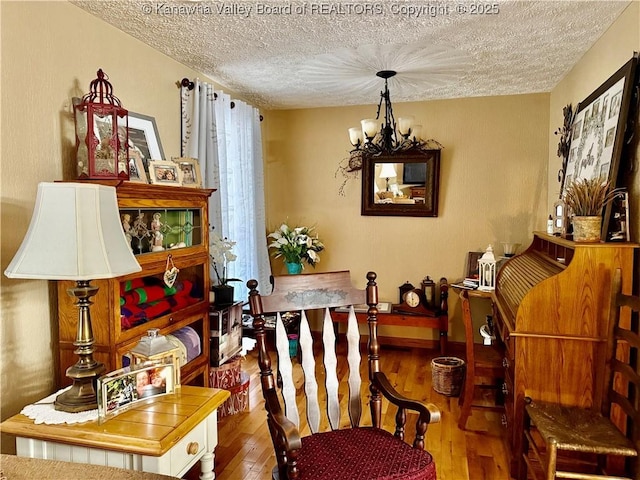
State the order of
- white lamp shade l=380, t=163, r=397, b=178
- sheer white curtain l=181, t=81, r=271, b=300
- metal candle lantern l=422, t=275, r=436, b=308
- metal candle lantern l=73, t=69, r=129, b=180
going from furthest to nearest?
1. white lamp shade l=380, t=163, r=397, b=178
2. metal candle lantern l=422, t=275, r=436, b=308
3. sheer white curtain l=181, t=81, r=271, b=300
4. metal candle lantern l=73, t=69, r=129, b=180

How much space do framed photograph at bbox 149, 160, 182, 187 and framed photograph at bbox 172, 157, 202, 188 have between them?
59 millimetres

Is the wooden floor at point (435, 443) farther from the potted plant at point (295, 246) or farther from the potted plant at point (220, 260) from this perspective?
the potted plant at point (295, 246)

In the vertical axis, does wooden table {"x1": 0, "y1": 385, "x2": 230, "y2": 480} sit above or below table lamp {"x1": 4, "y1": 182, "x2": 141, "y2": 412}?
below

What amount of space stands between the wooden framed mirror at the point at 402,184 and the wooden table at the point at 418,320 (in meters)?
0.99

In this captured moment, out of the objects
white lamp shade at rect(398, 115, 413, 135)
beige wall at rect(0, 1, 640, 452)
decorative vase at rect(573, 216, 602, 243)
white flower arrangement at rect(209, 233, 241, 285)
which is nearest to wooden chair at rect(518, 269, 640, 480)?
decorative vase at rect(573, 216, 602, 243)

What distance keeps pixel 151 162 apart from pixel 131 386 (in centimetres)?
127

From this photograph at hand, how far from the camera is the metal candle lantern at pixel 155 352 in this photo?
180cm

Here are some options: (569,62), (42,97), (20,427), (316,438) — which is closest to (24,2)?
(42,97)

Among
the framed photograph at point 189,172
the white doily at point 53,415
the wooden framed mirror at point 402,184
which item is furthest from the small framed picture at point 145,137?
the wooden framed mirror at point 402,184

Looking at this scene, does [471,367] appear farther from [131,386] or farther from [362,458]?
[131,386]

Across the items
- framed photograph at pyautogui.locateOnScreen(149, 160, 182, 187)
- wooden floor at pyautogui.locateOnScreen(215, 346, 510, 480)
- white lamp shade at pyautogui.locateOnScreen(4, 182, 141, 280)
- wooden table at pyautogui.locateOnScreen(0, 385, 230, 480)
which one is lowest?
wooden floor at pyautogui.locateOnScreen(215, 346, 510, 480)

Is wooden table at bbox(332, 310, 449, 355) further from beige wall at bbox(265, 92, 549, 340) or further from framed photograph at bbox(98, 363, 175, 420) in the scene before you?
framed photograph at bbox(98, 363, 175, 420)

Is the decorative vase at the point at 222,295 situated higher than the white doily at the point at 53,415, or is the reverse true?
the decorative vase at the point at 222,295

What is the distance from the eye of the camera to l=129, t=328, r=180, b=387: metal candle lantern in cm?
180
